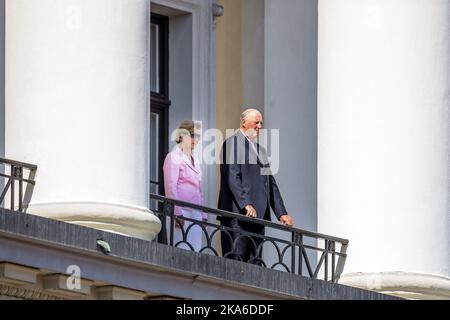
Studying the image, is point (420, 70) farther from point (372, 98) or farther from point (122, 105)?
point (122, 105)

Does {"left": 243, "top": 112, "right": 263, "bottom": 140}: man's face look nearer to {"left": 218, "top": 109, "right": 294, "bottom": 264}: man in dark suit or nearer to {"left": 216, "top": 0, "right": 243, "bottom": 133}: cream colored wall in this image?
{"left": 218, "top": 109, "right": 294, "bottom": 264}: man in dark suit

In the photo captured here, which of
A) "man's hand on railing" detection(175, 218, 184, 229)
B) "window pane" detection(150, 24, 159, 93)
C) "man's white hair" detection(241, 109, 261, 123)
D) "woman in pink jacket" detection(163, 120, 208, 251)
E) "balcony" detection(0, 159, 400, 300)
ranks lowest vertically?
"balcony" detection(0, 159, 400, 300)

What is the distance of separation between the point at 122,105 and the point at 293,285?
8.82 ft

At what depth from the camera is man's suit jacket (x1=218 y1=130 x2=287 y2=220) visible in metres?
34.0

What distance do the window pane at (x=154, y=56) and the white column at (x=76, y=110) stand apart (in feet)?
21.7

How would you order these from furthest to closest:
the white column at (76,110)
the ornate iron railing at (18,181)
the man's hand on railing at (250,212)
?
the man's hand on railing at (250,212)
the white column at (76,110)
the ornate iron railing at (18,181)

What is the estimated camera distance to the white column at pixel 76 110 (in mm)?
31484

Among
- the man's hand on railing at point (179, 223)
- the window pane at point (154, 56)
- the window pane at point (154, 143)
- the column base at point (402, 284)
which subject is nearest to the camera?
the man's hand on railing at point (179, 223)

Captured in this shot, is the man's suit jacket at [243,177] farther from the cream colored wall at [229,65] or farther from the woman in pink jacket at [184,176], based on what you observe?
the cream colored wall at [229,65]

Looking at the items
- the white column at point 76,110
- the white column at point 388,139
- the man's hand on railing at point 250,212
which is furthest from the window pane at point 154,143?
the white column at point 76,110

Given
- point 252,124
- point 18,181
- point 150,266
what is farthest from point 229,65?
point 150,266

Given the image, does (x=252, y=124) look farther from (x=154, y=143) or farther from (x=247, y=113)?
(x=154, y=143)

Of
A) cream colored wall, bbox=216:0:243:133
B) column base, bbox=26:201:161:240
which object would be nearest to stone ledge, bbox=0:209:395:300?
column base, bbox=26:201:161:240

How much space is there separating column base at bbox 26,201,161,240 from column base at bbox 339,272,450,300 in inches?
136
